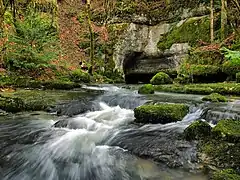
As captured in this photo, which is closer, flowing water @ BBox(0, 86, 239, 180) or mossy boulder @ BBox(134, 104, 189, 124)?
flowing water @ BBox(0, 86, 239, 180)

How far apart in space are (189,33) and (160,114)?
12.4 m

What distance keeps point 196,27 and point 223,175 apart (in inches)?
579

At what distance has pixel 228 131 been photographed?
416cm

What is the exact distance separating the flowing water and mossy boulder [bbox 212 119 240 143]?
0.49 m

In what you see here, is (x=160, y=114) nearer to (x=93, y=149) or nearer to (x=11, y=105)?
(x=93, y=149)

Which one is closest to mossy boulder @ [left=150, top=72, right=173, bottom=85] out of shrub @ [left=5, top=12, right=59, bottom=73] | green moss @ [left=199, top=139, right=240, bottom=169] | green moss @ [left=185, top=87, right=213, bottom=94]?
green moss @ [left=185, top=87, right=213, bottom=94]

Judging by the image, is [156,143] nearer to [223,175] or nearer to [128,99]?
[223,175]

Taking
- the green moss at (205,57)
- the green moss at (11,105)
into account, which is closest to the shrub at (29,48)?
the green moss at (11,105)

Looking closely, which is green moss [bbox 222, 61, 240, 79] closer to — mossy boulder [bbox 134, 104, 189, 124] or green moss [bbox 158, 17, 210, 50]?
green moss [bbox 158, 17, 210, 50]

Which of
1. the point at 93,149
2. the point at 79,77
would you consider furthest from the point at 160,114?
the point at 79,77

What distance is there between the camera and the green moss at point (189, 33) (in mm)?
15867

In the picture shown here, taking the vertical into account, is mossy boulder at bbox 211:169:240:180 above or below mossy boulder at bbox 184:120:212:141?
below

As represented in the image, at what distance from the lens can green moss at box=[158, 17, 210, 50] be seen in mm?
15867

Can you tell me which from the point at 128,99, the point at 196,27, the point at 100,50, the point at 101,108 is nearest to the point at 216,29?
the point at 196,27
